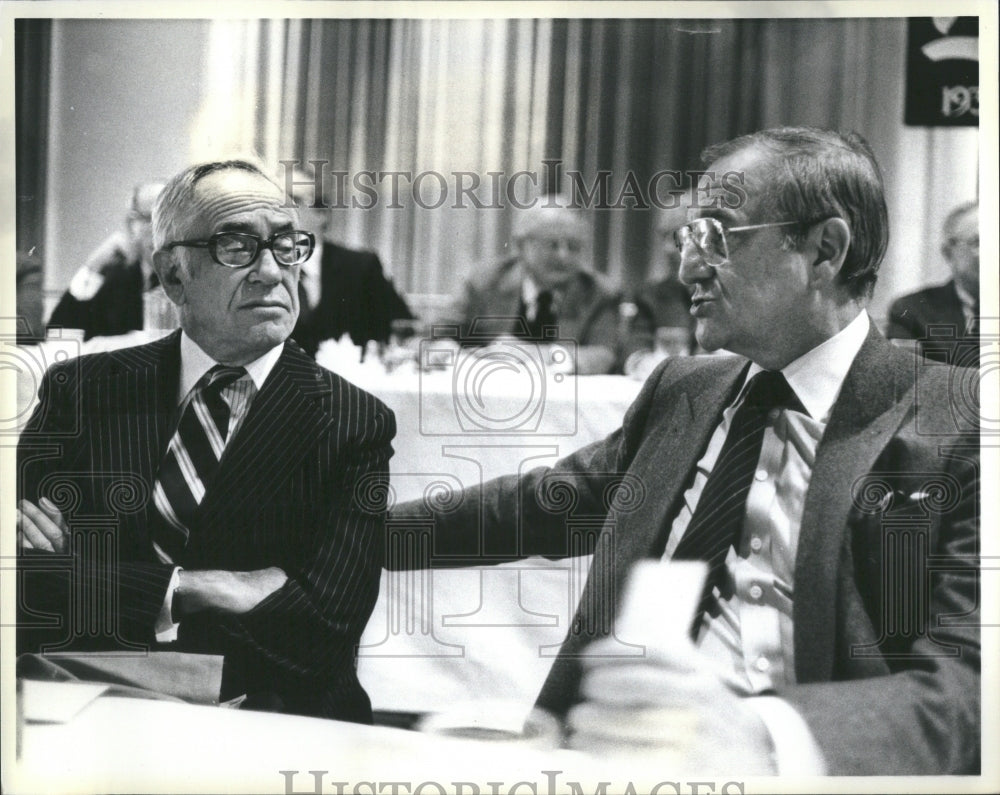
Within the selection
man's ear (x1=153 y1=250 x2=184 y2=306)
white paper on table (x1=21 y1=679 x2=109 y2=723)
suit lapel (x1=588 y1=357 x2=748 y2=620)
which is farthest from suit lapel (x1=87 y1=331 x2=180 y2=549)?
suit lapel (x1=588 y1=357 x2=748 y2=620)

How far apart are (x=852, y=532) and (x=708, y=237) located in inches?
33.2

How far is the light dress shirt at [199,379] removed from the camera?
3260 mm

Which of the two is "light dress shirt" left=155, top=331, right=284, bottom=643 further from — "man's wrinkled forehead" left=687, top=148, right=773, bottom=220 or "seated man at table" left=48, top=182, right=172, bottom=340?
"man's wrinkled forehead" left=687, top=148, right=773, bottom=220

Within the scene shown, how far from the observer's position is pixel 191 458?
3.27 m

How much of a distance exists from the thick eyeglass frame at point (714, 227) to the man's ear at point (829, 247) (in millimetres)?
51

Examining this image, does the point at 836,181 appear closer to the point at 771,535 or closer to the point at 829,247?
the point at 829,247

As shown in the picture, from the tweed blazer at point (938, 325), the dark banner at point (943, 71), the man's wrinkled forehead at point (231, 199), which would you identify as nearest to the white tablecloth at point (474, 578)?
the man's wrinkled forehead at point (231, 199)

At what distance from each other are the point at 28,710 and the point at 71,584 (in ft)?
1.21

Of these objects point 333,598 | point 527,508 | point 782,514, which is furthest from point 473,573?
point 782,514

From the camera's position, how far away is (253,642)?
128 inches

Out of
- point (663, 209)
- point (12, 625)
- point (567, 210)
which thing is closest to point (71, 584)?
point (12, 625)

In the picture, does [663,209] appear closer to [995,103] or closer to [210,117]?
[995,103]

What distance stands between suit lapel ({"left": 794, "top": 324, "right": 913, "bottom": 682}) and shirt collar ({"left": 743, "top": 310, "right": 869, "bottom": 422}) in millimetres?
23

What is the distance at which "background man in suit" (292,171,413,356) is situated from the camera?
3244 millimetres
